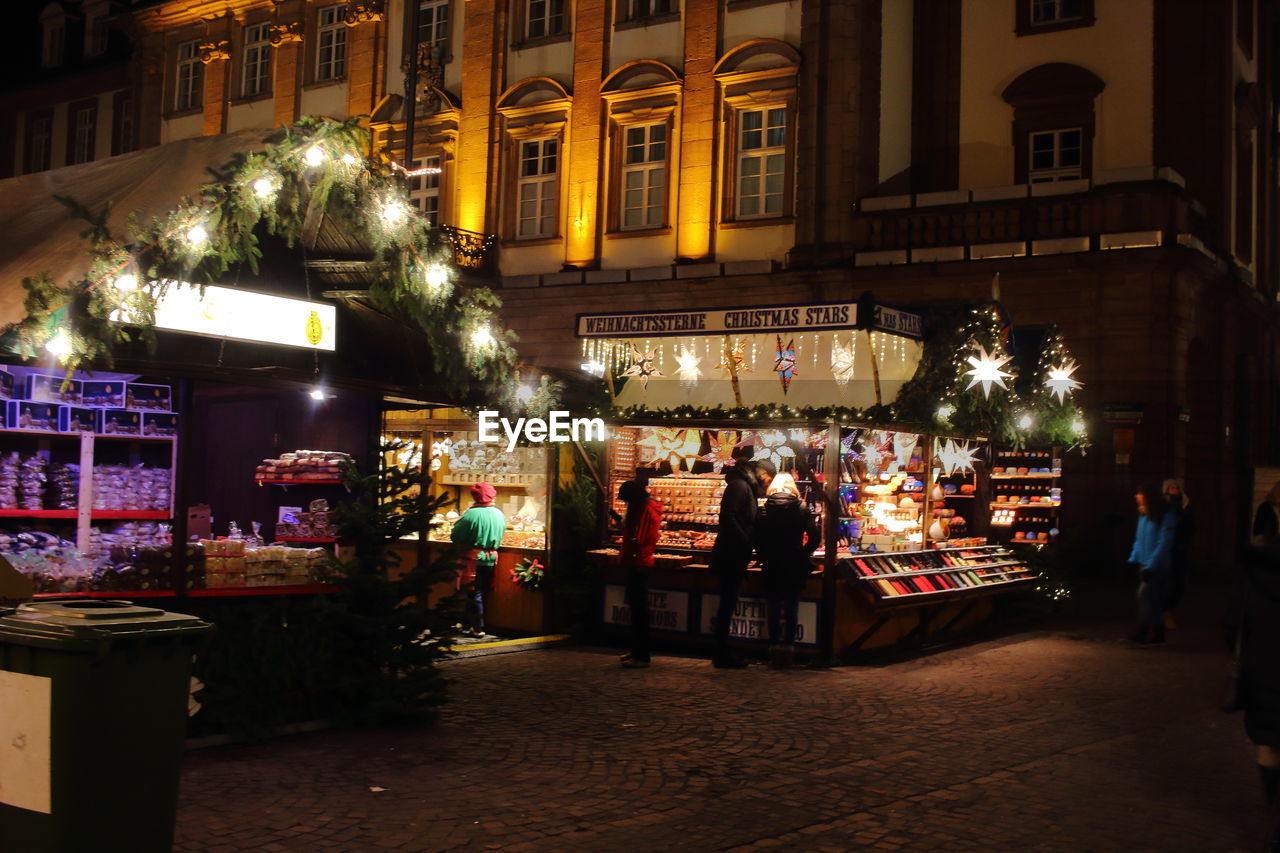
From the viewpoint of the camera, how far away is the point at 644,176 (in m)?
26.2

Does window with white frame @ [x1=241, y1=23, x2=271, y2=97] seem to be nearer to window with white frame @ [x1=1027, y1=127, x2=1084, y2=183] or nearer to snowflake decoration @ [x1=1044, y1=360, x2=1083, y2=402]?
window with white frame @ [x1=1027, y1=127, x2=1084, y2=183]

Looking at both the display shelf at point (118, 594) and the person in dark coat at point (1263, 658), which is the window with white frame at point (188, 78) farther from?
the person in dark coat at point (1263, 658)

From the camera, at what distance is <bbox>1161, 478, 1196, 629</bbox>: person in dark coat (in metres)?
13.5

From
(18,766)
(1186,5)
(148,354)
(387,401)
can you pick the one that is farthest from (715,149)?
(18,766)

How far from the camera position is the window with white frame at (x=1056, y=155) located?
23.0 m

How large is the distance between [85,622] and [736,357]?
1032 centimetres

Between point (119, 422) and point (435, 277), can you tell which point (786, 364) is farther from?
point (119, 422)

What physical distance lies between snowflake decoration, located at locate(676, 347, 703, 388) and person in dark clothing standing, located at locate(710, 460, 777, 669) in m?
2.91

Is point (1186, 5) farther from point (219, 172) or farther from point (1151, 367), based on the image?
point (219, 172)

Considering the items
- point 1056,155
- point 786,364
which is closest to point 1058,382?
point 786,364

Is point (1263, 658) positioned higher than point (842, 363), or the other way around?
point (842, 363)

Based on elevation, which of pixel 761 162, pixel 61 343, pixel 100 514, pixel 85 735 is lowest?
pixel 85 735

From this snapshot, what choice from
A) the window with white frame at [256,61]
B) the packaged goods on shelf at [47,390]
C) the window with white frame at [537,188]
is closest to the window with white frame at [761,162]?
the window with white frame at [537,188]

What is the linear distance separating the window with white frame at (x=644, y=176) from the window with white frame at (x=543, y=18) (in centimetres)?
314
